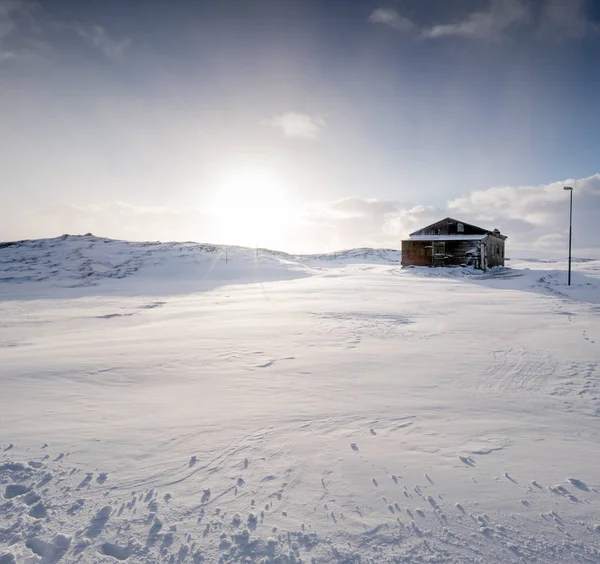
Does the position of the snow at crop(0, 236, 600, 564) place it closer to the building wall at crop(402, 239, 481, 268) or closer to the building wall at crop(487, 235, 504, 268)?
the building wall at crop(402, 239, 481, 268)

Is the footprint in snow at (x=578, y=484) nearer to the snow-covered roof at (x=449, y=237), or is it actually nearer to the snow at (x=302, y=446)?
the snow at (x=302, y=446)

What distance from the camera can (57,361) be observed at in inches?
251

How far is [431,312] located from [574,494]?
9.19 m

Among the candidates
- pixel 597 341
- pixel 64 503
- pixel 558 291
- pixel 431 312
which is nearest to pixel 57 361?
pixel 64 503

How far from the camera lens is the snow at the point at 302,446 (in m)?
2.43

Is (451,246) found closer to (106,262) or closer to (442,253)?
(442,253)

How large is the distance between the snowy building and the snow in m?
25.8

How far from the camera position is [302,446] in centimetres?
361

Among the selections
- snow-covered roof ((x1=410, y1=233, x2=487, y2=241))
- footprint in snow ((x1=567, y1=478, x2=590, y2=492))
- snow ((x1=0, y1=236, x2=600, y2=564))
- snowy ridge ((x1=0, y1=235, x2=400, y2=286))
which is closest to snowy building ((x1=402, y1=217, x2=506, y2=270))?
snow-covered roof ((x1=410, y1=233, x2=487, y2=241))

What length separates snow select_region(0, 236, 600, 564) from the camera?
7.98 ft

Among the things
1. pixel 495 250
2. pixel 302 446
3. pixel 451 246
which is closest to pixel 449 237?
pixel 451 246

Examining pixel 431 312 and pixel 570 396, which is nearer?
pixel 570 396

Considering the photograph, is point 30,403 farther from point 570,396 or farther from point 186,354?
point 570,396

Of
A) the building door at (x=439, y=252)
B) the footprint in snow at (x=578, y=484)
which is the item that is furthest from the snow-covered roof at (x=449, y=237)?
the footprint in snow at (x=578, y=484)
